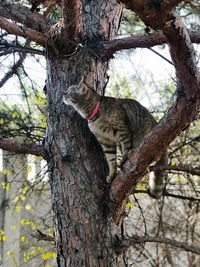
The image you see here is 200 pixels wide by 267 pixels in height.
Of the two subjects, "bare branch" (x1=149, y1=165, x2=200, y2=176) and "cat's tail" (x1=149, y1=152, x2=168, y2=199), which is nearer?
"bare branch" (x1=149, y1=165, x2=200, y2=176)

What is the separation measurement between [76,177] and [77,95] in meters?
0.57

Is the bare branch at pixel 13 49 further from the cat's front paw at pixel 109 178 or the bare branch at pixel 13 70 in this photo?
the cat's front paw at pixel 109 178

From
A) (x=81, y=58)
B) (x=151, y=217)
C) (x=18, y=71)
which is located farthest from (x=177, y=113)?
(x=151, y=217)

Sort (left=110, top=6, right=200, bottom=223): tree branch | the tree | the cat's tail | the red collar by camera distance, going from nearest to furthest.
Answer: (left=110, top=6, right=200, bottom=223): tree branch < the tree < the red collar < the cat's tail

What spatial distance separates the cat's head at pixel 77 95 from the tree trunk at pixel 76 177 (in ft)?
0.21

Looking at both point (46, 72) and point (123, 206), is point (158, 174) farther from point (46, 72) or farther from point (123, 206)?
point (46, 72)

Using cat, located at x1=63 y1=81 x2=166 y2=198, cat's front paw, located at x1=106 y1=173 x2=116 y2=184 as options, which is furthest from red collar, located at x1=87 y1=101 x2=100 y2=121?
cat's front paw, located at x1=106 y1=173 x2=116 y2=184

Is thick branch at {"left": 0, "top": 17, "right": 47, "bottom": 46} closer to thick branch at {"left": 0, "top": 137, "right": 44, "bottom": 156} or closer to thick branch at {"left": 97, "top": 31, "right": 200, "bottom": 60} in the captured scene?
thick branch at {"left": 97, "top": 31, "right": 200, "bottom": 60}

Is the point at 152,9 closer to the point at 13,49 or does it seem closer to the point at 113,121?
the point at 13,49

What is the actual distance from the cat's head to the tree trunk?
6cm

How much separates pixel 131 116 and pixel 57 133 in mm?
619

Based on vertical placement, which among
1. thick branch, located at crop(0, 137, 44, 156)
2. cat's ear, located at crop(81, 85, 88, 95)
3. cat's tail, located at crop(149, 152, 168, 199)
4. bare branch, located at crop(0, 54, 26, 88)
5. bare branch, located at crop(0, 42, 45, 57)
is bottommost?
cat's tail, located at crop(149, 152, 168, 199)

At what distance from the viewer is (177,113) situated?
236 centimetres

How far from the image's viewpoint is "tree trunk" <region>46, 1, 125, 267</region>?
9.22ft
